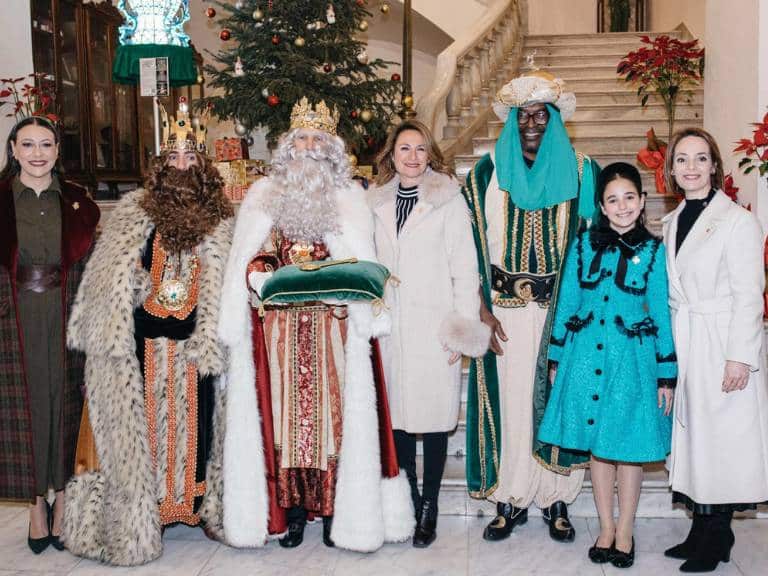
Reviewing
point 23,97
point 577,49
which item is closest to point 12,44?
point 23,97


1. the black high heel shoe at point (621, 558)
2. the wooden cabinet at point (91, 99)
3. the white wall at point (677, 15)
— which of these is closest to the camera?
the black high heel shoe at point (621, 558)

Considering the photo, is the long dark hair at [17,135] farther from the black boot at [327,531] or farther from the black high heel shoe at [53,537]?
the black boot at [327,531]

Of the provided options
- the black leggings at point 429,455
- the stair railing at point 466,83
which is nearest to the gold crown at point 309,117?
the black leggings at point 429,455

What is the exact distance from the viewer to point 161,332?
3211 millimetres

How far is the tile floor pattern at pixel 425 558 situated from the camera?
3.07 meters

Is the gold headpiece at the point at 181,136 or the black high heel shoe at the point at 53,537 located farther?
the black high heel shoe at the point at 53,537

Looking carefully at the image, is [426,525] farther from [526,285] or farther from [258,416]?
[526,285]

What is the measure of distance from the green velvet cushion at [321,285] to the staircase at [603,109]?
287 centimetres

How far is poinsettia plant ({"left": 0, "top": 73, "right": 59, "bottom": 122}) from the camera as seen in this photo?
4945mm

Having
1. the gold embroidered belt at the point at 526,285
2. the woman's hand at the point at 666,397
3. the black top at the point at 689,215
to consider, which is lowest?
the woman's hand at the point at 666,397

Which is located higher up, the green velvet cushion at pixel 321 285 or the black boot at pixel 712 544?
the green velvet cushion at pixel 321 285

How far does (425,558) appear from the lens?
3.18 metres

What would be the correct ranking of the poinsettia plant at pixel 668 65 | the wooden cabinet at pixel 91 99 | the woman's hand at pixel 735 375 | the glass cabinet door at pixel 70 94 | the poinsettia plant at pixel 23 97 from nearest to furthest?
the woman's hand at pixel 735 375 < the poinsettia plant at pixel 23 97 < the poinsettia plant at pixel 668 65 < the wooden cabinet at pixel 91 99 < the glass cabinet door at pixel 70 94

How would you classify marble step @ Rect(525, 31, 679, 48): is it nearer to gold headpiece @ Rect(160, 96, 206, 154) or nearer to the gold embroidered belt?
the gold embroidered belt
